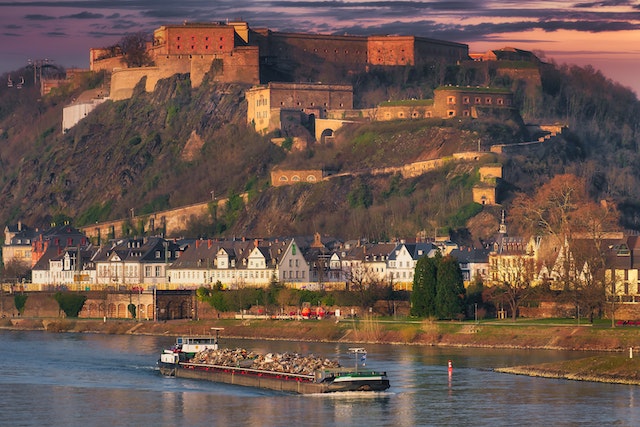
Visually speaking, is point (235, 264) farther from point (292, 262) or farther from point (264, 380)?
point (264, 380)

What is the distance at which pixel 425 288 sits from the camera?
10925cm

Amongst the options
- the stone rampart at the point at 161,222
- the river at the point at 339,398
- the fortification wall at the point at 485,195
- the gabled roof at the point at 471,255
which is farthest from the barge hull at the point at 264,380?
the stone rampart at the point at 161,222

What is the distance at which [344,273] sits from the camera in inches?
5167

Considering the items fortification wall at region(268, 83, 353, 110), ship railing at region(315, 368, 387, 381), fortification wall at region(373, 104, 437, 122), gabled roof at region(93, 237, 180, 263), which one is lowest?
ship railing at region(315, 368, 387, 381)

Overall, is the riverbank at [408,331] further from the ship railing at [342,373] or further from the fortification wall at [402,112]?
the fortification wall at [402,112]

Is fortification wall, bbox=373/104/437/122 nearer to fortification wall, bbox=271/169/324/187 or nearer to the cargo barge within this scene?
fortification wall, bbox=271/169/324/187

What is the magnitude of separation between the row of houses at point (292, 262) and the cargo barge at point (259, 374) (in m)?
23.5

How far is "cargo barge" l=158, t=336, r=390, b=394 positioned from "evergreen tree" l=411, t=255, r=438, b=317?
14723mm

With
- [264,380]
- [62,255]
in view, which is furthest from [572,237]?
[62,255]

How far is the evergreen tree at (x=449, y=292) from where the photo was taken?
354ft

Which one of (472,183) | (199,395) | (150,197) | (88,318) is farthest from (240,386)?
(150,197)

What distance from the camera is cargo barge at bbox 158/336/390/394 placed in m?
81.2

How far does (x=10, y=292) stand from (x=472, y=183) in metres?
43.5

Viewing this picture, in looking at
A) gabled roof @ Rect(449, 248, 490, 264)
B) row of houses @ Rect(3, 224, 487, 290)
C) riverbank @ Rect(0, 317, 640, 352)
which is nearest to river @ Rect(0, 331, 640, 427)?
riverbank @ Rect(0, 317, 640, 352)
